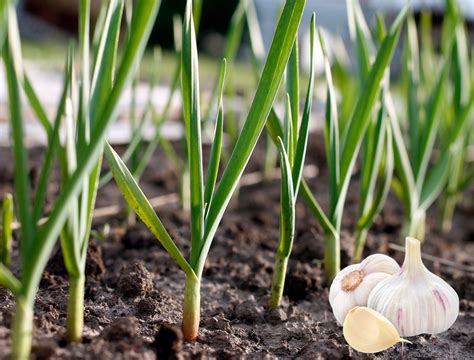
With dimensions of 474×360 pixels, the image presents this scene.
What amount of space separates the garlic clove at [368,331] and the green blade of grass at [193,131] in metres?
0.23

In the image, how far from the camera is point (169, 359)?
936 mm

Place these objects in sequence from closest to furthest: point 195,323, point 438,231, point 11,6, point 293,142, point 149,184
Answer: point 11,6
point 195,323
point 293,142
point 438,231
point 149,184

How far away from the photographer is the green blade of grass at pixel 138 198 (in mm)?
996

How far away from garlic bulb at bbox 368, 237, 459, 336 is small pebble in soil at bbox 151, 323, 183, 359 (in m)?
0.30

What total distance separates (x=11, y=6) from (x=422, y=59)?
172 centimetres

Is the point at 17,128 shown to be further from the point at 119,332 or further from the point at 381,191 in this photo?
the point at 381,191

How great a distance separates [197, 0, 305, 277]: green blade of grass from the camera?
3.35 ft

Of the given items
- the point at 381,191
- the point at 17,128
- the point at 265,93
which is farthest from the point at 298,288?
the point at 17,128

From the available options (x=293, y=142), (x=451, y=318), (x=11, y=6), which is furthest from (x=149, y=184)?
(x=11, y=6)

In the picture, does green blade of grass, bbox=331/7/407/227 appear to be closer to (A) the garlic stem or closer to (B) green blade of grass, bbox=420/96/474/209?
(A) the garlic stem

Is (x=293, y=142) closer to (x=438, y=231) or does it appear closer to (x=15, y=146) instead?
(x=15, y=146)

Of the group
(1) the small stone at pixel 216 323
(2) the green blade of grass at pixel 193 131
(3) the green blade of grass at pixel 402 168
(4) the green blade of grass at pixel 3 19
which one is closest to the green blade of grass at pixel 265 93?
(2) the green blade of grass at pixel 193 131

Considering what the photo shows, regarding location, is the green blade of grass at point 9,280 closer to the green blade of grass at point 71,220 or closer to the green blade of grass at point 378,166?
the green blade of grass at point 71,220

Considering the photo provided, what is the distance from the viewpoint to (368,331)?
997mm
